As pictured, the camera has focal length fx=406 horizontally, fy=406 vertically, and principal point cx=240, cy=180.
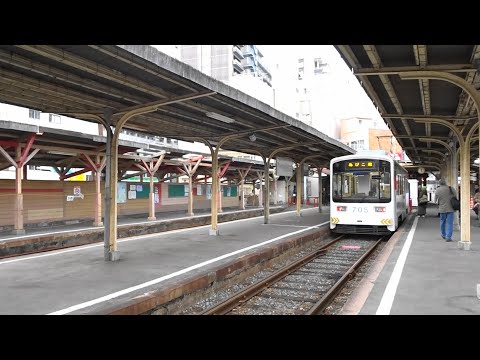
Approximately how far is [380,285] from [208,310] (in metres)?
2.65

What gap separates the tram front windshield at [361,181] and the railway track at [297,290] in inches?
91.7

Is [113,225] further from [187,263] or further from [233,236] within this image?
[233,236]

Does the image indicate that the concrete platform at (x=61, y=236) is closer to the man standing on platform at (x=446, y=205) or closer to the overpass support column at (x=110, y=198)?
the overpass support column at (x=110, y=198)

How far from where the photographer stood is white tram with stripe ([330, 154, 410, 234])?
13008mm

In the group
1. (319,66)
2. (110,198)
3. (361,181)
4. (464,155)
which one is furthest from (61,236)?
(319,66)

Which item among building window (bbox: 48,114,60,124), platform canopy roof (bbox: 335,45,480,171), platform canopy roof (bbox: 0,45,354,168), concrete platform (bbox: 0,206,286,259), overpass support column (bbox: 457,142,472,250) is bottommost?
concrete platform (bbox: 0,206,286,259)

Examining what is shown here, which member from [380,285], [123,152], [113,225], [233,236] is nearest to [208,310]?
[380,285]

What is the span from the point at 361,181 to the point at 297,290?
21.3ft

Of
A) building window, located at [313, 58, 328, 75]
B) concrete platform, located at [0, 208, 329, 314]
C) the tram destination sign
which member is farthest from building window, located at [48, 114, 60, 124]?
building window, located at [313, 58, 328, 75]

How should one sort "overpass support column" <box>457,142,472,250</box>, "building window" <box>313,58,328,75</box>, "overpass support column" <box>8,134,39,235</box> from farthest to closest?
"building window" <box>313,58,328,75</box>
"overpass support column" <box>8,134,39,235</box>
"overpass support column" <box>457,142,472,250</box>

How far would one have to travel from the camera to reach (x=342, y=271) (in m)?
9.57

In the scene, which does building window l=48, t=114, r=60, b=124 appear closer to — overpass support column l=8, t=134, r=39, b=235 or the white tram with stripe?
overpass support column l=8, t=134, r=39, b=235

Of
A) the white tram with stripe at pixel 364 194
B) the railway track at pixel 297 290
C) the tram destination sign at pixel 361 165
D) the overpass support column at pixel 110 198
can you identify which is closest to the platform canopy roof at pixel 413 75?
the tram destination sign at pixel 361 165

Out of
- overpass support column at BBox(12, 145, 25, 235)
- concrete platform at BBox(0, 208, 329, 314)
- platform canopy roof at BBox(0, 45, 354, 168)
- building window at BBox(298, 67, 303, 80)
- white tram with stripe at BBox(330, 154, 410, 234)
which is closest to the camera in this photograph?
concrete platform at BBox(0, 208, 329, 314)
